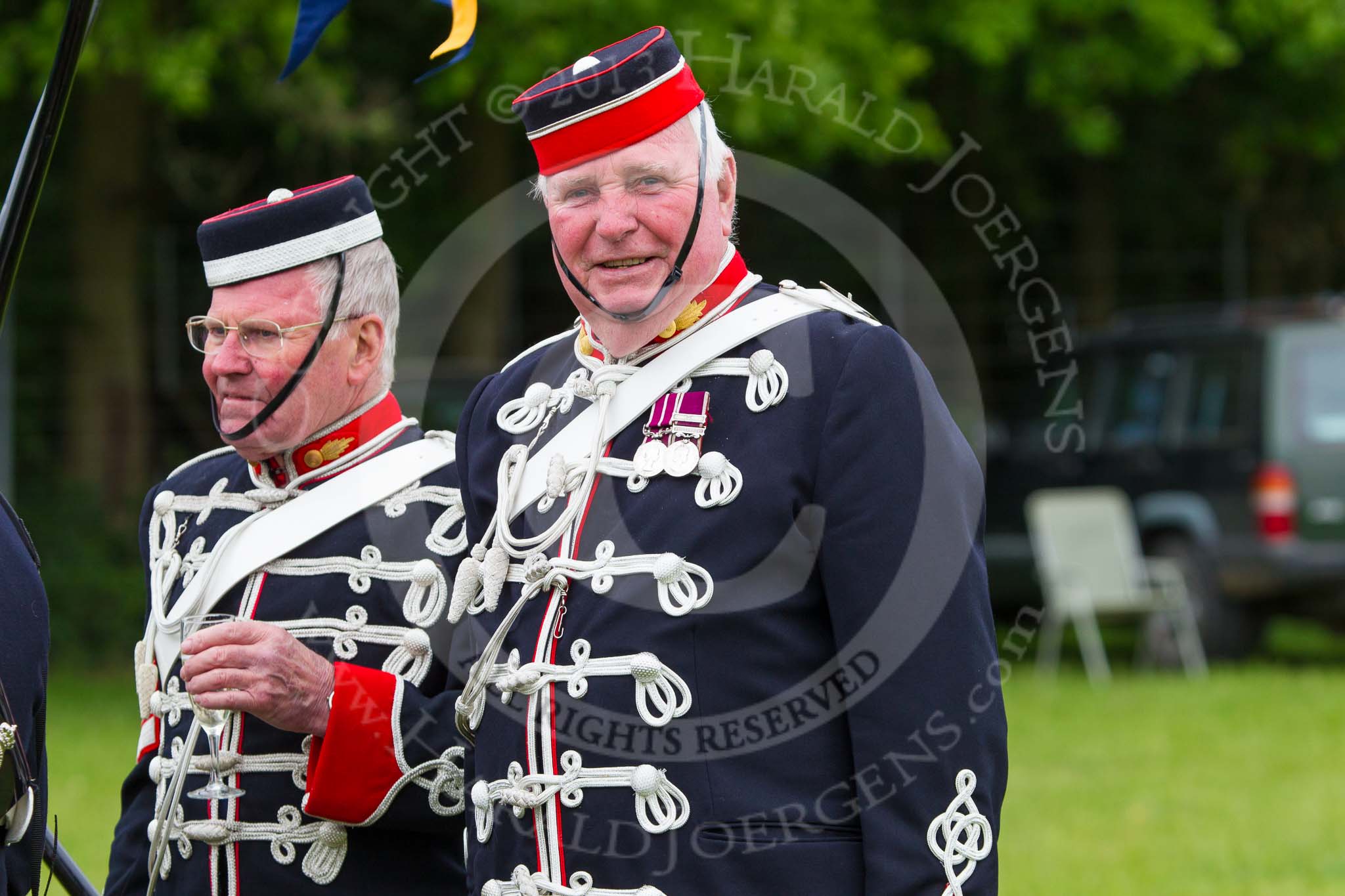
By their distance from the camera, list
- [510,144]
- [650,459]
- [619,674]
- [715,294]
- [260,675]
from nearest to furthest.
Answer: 1. [619,674]
2. [650,459]
3. [715,294]
4. [260,675]
5. [510,144]

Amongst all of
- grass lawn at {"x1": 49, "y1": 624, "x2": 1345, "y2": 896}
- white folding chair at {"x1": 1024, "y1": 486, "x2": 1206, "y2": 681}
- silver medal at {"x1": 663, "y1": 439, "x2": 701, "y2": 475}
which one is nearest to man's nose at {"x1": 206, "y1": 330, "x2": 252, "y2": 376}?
silver medal at {"x1": 663, "y1": 439, "x2": 701, "y2": 475}

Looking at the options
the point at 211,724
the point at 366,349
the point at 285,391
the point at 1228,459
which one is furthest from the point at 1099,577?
the point at 211,724

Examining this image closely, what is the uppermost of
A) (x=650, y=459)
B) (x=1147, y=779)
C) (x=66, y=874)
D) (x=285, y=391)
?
(x=285, y=391)

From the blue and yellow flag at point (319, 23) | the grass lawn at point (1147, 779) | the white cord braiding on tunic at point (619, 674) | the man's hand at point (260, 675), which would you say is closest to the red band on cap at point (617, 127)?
the blue and yellow flag at point (319, 23)

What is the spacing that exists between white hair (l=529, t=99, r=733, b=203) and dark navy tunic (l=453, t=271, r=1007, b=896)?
0.29m

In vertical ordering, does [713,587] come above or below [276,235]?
below

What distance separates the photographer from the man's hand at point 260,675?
9.62 ft

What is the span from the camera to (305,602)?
3252 mm

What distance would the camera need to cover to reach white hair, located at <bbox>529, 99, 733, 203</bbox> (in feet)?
8.63

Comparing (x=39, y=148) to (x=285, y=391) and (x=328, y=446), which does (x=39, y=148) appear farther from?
(x=328, y=446)

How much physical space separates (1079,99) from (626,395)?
1069 centimetres

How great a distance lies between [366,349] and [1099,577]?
316 inches

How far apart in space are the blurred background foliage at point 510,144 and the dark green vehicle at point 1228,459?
6.21ft

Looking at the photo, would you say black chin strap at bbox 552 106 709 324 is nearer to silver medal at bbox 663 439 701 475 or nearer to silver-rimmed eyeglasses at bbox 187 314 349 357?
silver medal at bbox 663 439 701 475
